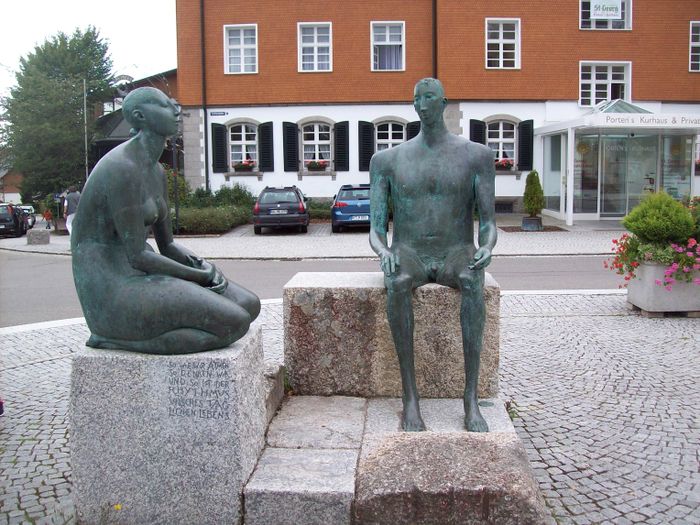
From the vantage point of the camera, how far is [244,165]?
28031 millimetres

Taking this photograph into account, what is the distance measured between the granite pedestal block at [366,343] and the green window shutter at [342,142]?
2324cm

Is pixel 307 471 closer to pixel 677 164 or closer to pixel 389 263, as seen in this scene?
pixel 389 263

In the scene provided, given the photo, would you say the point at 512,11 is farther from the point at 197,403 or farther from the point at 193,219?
the point at 197,403

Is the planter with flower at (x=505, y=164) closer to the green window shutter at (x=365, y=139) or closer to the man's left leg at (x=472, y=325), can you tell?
the green window shutter at (x=365, y=139)

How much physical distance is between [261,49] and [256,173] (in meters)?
4.66

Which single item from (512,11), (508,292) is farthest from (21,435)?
(512,11)

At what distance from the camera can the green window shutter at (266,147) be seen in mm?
27938

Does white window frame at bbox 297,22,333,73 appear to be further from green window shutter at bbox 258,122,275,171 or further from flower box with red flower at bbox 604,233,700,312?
flower box with red flower at bbox 604,233,700,312

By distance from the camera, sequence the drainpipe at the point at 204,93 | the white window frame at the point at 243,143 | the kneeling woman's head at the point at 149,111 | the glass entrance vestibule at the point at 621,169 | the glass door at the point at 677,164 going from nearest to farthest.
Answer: the kneeling woman's head at the point at 149,111
the glass entrance vestibule at the point at 621,169
the glass door at the point at 677,164
the drainpipe at the point at 204,93
the white window frame at the point at 243,143

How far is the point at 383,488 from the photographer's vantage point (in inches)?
130

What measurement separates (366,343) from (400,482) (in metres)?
1.61

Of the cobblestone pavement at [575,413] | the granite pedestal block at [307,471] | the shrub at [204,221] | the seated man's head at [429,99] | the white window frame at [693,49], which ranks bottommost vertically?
the cobblestone pavement at [575,413]

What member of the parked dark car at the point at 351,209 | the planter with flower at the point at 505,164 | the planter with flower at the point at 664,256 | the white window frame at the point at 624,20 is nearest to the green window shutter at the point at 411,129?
the planter with flower at the point at 505,164

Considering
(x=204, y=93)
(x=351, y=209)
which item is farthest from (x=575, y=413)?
(x=204, y=93)
